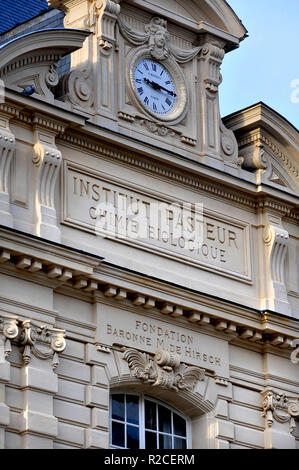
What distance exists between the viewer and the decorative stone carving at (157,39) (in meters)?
34.7

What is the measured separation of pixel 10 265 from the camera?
31.4 m

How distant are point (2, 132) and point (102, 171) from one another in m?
2.24

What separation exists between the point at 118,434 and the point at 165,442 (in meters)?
1.08

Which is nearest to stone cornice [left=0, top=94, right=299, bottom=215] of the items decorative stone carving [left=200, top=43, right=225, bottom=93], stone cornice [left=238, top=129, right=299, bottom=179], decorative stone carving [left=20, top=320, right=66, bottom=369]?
stone cornice [left=238, top=129, right=299, bottom=179]

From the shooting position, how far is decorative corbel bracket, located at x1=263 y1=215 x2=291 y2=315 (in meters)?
35.2

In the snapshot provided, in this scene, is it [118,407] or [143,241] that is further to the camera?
[143,241]

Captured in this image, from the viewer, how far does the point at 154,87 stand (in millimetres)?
34875

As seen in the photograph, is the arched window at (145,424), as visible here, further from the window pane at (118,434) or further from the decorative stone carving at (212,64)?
the decorative stone carving at (212,64)

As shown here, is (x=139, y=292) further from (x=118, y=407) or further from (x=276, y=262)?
(x=276, y=262)

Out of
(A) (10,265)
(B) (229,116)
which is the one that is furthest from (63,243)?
(B) (229,116)

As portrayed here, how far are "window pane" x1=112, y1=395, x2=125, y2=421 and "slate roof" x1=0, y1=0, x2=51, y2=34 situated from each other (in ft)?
27.1

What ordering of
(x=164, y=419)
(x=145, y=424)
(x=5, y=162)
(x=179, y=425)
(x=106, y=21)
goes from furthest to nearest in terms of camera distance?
(x=106, y=21) < (x=179, y=425) < (x=164, y=419) < (x=145, y=424) < (x=5, y=162)

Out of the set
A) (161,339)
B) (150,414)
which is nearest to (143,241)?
(161,339)

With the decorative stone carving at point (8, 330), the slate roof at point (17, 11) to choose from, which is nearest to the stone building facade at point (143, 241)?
the decorative stone carving at point (8, 330)
